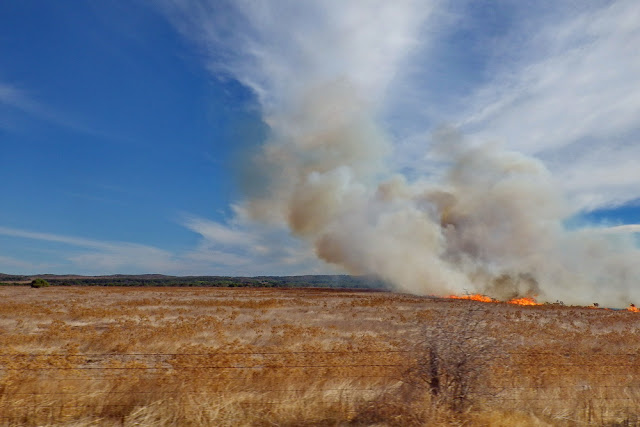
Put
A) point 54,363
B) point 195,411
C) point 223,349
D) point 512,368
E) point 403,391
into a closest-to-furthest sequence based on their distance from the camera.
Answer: point 195,411
point 403,391
point 512,368
point 54,363
point 223,349

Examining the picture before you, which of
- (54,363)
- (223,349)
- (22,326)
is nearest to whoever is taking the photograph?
(54,363)

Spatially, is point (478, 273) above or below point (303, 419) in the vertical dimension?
above

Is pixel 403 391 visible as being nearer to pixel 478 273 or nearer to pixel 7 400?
pixel 7 400

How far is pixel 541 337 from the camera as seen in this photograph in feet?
84.7

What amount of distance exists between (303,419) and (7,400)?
6.30m

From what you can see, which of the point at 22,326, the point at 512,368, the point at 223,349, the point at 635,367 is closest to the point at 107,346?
the point at 223,349

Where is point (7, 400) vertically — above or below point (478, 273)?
below

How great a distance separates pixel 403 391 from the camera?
9.46 meters

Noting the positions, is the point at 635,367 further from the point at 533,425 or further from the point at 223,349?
the point at 223,349

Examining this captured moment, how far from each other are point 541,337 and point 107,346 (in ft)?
80.6

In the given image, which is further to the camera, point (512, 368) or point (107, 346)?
point (107, 346)

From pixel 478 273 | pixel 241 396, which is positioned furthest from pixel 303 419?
pixel 478 273

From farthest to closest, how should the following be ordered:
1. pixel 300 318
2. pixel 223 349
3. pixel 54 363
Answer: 1. pixel 300 318
2. pixel 223 349
3. pixel 54 363

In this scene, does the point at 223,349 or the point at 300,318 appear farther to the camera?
the point at 300,318
